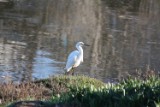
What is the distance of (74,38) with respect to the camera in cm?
2512

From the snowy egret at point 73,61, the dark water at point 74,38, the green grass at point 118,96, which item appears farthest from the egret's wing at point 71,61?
the green grass at point 118,96

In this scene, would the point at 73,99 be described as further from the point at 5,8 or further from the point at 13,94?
the point at 5,8

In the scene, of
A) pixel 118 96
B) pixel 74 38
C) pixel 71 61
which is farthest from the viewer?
pixel 74 38

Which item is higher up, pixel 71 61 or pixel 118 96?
pixel 118 96

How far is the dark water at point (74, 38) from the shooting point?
741 inches

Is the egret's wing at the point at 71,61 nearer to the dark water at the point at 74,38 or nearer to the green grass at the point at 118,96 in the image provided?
the dark water at the point at 74,38

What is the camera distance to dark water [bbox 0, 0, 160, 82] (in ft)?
61.8

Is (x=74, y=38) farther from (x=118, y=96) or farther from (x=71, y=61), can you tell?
(x=118, y=96)

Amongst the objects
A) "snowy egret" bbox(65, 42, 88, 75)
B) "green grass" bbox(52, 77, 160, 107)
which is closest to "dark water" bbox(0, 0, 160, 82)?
"snowy egret" bbox(65, 42, 88, 75)

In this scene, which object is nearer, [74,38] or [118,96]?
[118,96]

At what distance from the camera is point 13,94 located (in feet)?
35.8

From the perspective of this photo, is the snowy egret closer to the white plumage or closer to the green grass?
the white plumage

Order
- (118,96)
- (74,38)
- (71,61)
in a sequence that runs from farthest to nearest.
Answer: (74,38) < (71,61) < (118,96)

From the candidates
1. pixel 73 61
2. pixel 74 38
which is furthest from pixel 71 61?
pixel 74 38
